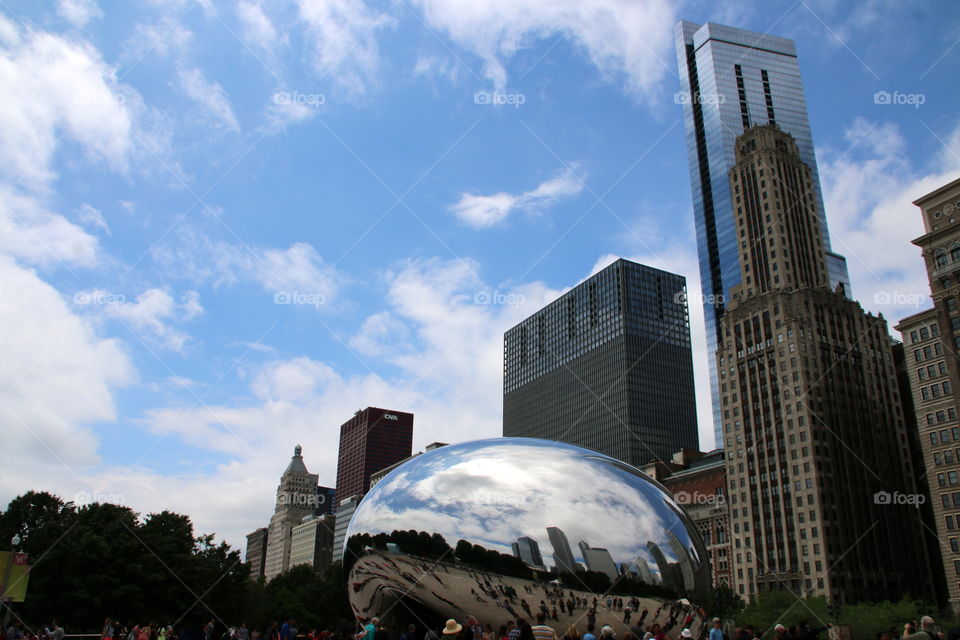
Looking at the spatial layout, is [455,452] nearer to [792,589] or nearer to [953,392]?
[953,392]

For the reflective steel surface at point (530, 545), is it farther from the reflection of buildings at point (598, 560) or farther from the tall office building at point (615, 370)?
the tall office building at point (615, 370)

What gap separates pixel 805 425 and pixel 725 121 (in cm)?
7845

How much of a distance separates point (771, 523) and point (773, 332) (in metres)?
24.3

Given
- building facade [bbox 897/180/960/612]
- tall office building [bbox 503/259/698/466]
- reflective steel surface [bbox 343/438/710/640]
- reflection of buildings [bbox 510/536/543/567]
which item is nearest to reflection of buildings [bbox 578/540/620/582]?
reflective steel surface [bbox 343/438/710/640]

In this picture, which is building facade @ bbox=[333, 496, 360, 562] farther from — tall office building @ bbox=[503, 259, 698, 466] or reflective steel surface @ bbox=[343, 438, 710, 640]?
reflective steel surface @ bbox=[343, 438, 710, 640]

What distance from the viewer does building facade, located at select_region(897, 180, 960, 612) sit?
7000 centimetres

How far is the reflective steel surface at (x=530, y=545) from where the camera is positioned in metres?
10.6

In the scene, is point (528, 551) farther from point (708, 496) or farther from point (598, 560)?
point (708, 496)

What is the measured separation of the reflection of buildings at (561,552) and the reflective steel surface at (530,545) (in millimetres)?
15

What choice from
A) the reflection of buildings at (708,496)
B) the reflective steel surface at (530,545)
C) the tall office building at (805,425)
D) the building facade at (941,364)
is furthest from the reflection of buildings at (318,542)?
the reflective steel surface at (530,545)

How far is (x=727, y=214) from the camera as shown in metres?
140

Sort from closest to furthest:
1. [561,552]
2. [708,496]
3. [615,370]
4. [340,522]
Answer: [561,552], [708,496], [615,370], [340,522]

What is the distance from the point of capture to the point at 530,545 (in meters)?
10.7

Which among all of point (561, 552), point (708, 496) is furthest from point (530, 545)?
point (708, 496)
